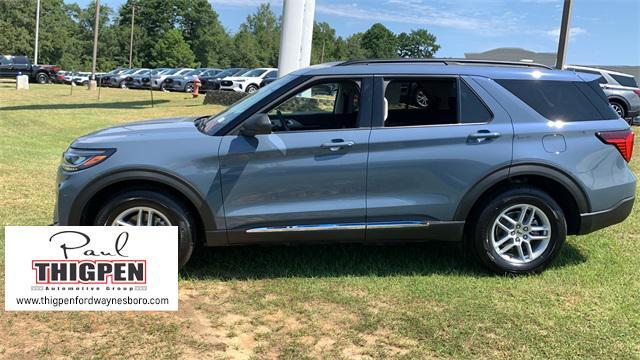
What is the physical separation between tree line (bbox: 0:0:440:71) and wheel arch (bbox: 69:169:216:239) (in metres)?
84.7

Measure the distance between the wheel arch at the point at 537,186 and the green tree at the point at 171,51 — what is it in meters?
87.2

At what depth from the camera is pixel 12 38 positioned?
77.6 m

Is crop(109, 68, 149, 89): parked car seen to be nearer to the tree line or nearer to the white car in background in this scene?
the white car in background

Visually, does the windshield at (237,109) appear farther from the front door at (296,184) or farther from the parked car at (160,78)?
the parked car at (160,78)

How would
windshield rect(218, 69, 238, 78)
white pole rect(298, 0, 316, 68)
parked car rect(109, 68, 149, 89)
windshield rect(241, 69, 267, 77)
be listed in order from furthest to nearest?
1. parked car rect(109, 68, 149, 89)
2. windshield rect(218, 69, 238, 78)
3. windshield rect(241, 69, 267, 77)
4. white pole rect(298, 0, 316, 68)

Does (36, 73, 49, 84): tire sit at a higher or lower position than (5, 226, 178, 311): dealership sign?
higher

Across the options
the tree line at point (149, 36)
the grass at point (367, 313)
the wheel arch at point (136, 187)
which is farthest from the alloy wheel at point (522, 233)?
the tree line at point (149, 36)

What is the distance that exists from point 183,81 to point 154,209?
31915 mm

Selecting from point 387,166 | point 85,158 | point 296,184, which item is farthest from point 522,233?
point 85,158

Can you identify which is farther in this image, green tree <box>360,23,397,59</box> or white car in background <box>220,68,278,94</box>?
green tree <box>360,23,397,59</box>

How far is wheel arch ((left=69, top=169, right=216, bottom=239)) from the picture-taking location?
14.1 ft

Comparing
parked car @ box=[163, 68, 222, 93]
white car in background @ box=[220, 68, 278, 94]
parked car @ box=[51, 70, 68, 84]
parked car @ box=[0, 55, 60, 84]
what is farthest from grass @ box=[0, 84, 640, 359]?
parked car @ box=[51, 70, 68, 84]

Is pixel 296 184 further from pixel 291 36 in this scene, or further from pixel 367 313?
pixel 291 36

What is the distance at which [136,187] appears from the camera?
14.6ft
